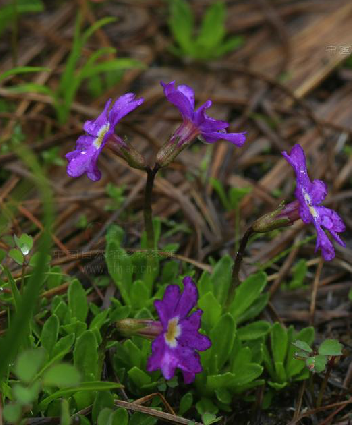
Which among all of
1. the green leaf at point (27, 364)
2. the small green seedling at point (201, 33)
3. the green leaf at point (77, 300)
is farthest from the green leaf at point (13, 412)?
the small green seedling at point (201, 33)

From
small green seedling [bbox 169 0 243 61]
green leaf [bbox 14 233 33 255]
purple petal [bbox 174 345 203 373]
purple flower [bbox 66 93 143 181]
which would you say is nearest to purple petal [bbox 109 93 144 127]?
purple flower [bbox 66 93 143 181]

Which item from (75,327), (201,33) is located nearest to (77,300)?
(75,327)

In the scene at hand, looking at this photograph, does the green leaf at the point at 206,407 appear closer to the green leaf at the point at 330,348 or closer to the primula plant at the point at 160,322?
the primula plant at the point at 160,322

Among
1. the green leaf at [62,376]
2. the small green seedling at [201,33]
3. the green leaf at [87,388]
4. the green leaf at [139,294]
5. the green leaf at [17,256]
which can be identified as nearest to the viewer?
the green leaf at [62,376]

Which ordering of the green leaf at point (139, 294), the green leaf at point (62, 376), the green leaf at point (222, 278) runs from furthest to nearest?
the green leaf at point (222, 278) < the green leaf at point (139, 294) < the green leaf at point (62, 376)

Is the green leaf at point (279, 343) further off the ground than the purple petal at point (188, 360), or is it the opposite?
the purple petal at point (188, 360)

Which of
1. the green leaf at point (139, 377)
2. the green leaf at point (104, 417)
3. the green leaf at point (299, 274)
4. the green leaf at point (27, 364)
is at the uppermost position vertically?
the green leaf at point (27, 364)

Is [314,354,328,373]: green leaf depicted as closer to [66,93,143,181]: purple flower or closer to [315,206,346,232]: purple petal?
[315,206,346,232]: purple petal
